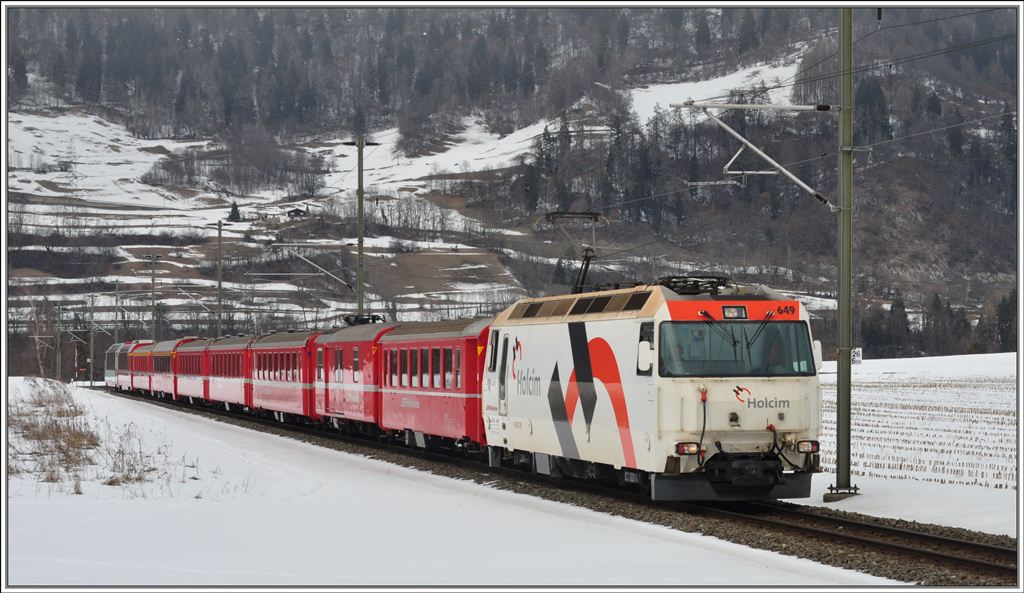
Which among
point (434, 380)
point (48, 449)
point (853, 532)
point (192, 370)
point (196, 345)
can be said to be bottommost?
point (192, 370)

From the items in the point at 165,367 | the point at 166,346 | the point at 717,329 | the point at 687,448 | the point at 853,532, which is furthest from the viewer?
the point at 166,346

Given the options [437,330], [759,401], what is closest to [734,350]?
[759,401]

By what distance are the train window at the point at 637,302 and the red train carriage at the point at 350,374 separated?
15089mm

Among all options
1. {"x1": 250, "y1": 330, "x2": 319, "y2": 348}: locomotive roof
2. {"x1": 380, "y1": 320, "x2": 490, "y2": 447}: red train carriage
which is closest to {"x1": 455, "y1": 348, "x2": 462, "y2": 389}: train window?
{"x1": 380, "y1": 320, "x2": 490, "y2": 447}: red train carriage

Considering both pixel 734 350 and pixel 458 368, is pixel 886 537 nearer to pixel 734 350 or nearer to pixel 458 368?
pixel 734 350

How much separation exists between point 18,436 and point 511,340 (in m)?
13.9

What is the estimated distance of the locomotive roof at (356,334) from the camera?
36225 mm

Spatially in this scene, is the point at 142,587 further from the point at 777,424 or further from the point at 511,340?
the point at 511,340

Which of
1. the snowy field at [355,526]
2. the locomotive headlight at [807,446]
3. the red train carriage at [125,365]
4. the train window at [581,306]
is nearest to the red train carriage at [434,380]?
the snowy field at [355,526]

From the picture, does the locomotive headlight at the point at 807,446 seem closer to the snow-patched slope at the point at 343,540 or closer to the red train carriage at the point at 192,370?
the snow-patched slope at the point at 343,540

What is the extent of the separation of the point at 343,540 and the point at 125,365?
7619 centimetres

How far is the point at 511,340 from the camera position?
2577 centimetres

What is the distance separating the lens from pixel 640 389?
19906 mm

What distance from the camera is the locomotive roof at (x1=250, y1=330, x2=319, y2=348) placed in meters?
44.8
